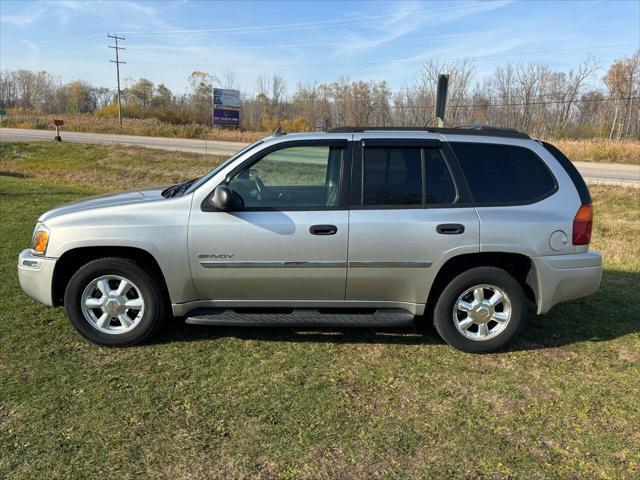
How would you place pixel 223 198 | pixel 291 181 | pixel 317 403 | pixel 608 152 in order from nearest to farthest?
pixel 317 403 → pixel 223 198 → pixel 291 181 → pixel 608 152

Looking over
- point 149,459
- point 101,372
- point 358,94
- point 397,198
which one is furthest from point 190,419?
point 358,94

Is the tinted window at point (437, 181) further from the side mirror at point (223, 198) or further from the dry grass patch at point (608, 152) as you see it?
the dry grass patch at point (608, 152)

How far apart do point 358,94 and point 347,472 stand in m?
62.1

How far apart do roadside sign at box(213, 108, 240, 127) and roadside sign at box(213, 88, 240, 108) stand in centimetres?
76

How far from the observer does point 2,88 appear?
3467 inches

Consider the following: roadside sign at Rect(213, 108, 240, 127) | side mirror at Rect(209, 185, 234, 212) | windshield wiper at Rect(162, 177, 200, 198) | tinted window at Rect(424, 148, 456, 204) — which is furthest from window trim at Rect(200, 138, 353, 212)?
roadside sign at Rect(213, 108, 240, 127)

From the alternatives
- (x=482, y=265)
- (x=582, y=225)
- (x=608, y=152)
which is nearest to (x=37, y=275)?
(x=482, y=265)

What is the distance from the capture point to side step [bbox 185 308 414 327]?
3990mm

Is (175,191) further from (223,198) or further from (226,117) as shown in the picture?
(226,117)

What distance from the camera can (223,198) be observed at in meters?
3.76

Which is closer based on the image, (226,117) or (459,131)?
(459,131)

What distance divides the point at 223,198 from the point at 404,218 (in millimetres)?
1453

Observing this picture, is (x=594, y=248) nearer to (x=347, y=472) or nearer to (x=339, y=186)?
(x=339, y=186)

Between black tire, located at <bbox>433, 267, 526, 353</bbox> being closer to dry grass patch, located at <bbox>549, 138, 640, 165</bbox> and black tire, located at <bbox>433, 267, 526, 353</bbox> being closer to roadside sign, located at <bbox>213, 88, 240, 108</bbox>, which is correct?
dry grass patch, located at <bbox>549, 138, 640, 165</bbox>
